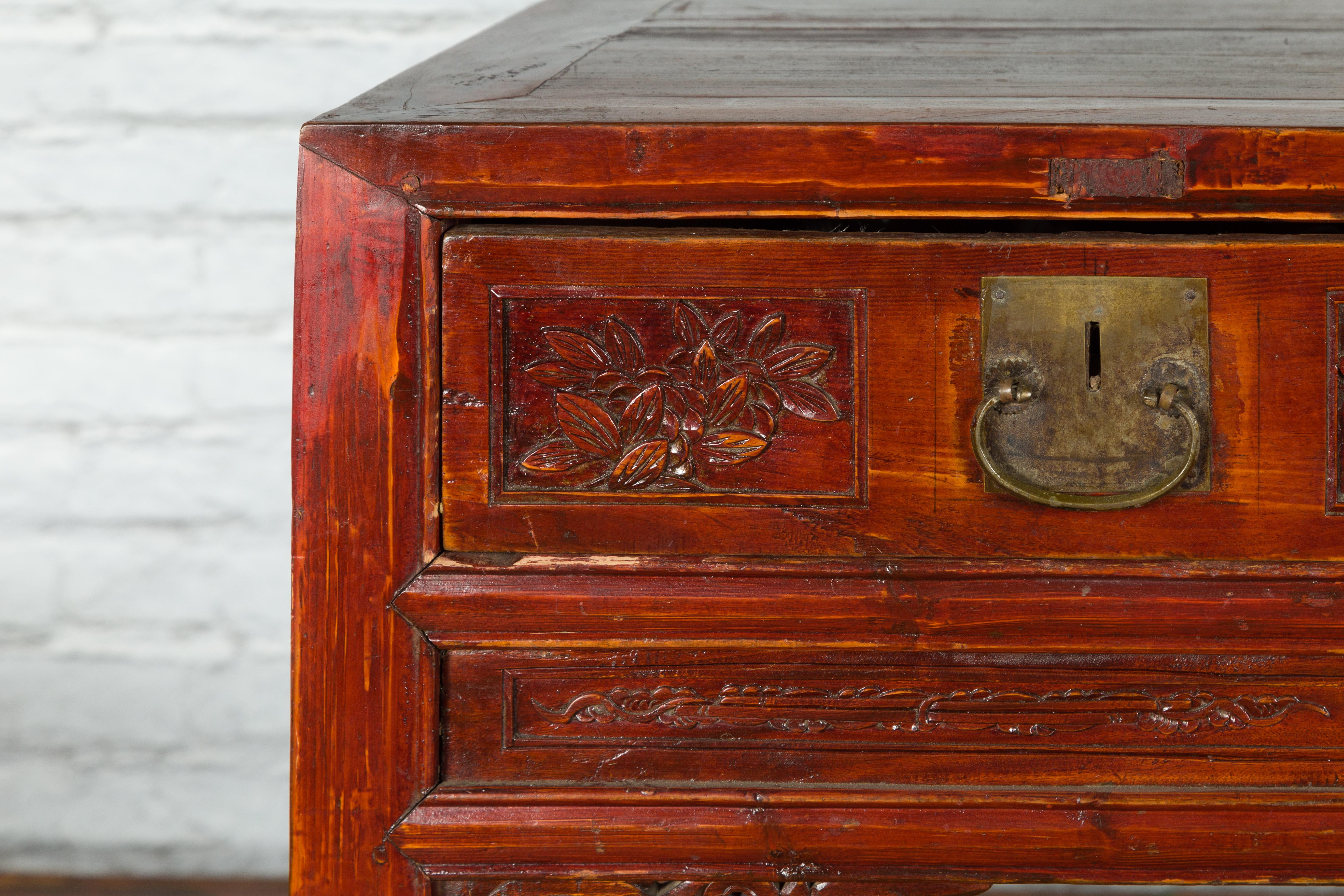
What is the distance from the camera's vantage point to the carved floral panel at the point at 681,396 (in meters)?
0.45

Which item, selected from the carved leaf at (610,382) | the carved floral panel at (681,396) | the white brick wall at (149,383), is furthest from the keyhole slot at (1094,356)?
the white brick wall at (149,383)

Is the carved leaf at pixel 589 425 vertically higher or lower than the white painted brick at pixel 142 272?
lower

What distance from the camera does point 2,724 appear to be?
99 cm

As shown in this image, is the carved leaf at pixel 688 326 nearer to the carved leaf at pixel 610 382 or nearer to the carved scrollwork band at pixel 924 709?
the carved leaf at pixel 610 382

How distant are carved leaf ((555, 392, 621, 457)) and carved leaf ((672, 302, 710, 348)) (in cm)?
5

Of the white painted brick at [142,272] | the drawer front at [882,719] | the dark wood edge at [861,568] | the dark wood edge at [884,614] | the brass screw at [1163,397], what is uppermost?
the white painted brick at [142,272]

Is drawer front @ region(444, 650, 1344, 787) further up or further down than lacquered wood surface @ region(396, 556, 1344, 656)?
further down

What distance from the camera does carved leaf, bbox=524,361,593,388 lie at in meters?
0.45

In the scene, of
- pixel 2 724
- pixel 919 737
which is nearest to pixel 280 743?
pixel 2 724

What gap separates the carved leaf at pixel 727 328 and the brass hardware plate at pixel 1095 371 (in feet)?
0.35

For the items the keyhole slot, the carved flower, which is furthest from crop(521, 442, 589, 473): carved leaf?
the keyhole slot

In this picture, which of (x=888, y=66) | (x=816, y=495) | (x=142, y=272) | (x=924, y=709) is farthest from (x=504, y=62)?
(x=142, y=272)

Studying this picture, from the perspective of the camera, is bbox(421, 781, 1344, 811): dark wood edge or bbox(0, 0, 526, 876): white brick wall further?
bbox(0, 0, 526, 876): white brick wall

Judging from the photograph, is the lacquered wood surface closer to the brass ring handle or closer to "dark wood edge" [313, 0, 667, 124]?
the brass ring handle
